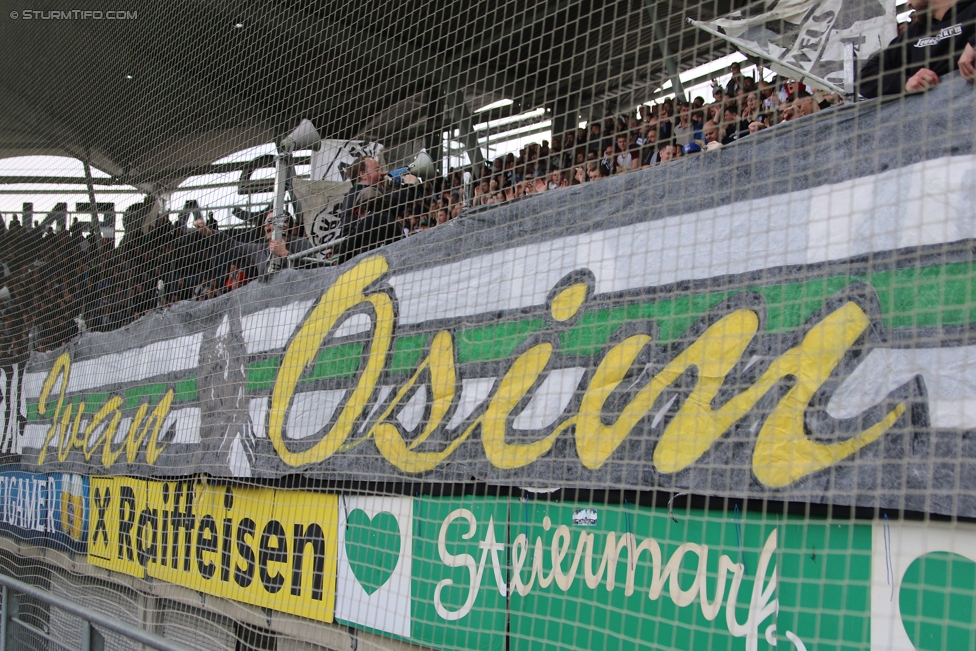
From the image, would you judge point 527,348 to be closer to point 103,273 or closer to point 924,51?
point 924,51

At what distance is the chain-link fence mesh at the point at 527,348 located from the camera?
102 inches

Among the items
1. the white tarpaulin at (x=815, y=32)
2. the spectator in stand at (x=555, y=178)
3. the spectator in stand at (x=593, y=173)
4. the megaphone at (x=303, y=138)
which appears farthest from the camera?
the megaphone at (x=303, y=138)

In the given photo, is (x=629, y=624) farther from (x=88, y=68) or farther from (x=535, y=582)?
(x=88, y=68)

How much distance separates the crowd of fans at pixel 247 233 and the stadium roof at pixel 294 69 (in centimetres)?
35

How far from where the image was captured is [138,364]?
662cm

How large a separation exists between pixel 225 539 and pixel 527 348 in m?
2.83

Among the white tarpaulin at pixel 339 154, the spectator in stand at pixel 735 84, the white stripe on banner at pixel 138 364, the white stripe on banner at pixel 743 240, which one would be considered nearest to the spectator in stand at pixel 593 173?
the white stripe on banner at pixel 743 240

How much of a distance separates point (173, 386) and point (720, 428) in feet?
14.4

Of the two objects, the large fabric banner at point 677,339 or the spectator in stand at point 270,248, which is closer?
the large fabric banner at point 677,339

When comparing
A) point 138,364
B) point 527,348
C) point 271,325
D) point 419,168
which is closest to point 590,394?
point 527,348

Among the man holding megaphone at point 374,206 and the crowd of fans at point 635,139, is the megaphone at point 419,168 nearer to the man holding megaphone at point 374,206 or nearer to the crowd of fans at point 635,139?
the man holding megaphone at point 374,206

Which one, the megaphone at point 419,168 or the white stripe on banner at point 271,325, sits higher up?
the megaphone at point 419,168

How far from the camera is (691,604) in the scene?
295 cm
